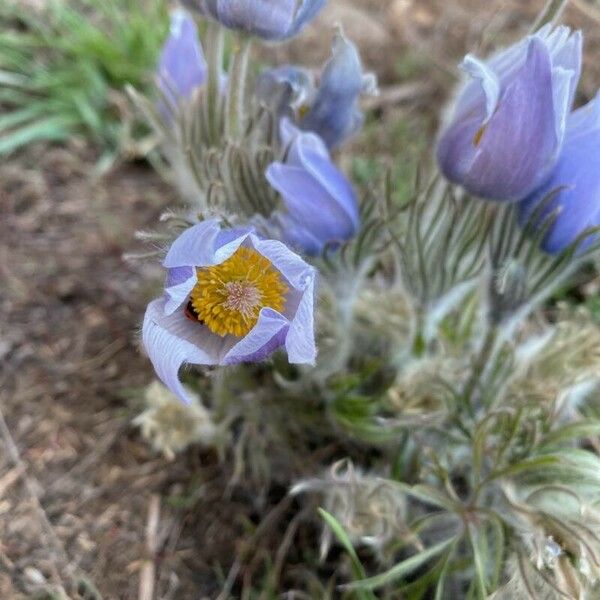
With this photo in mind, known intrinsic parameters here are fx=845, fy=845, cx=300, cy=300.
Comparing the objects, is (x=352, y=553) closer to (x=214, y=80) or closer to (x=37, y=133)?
(x=214, y=80)

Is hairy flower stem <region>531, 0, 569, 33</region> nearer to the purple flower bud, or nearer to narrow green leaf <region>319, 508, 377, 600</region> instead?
the purple flower bud

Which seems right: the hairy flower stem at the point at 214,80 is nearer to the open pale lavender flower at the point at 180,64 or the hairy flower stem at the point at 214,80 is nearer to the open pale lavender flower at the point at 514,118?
the open pale lavender flower at the point at 180,64

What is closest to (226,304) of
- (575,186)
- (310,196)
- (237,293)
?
(237,293)

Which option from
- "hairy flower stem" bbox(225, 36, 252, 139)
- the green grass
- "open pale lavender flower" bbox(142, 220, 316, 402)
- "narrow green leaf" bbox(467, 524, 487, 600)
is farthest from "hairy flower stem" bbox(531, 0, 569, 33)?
the green grass

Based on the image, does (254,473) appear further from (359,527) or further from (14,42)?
(14,42)

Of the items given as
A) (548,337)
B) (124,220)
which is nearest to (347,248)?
(548,337)
